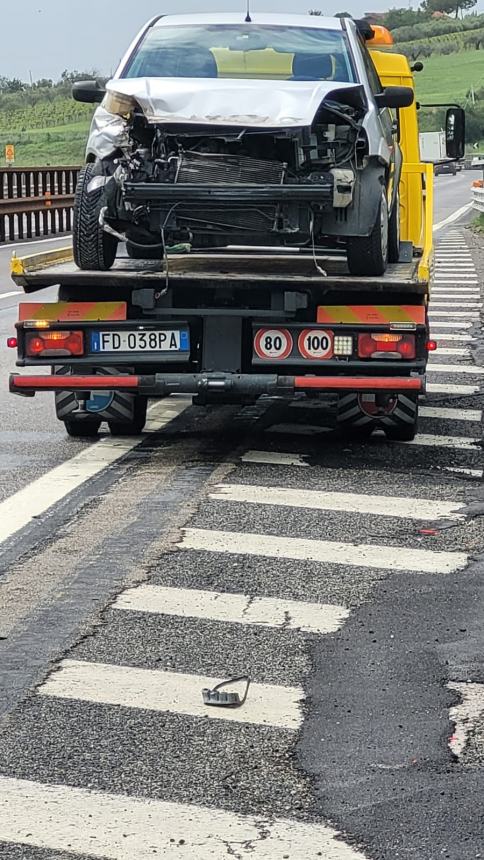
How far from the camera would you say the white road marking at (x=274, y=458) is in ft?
29.1

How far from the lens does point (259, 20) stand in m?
9.98

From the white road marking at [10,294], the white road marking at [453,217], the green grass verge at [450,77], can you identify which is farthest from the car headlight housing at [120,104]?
the green grass verge at [450,77]

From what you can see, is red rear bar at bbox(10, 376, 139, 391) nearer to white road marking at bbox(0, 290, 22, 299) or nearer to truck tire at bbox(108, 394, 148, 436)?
truck tire at bbox(108, 394, 148, 436)

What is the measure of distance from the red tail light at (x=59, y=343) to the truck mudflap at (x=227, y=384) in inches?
5.6

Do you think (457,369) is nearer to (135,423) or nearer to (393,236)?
(393,236)

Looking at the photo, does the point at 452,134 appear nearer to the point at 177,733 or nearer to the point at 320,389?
the point at 320,389

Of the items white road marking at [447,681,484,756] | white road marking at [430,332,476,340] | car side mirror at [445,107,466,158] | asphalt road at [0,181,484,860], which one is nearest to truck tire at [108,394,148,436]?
asphalt road at [0,181,484,860]

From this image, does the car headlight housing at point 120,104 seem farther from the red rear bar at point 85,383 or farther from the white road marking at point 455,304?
the white road marking at point 455,304

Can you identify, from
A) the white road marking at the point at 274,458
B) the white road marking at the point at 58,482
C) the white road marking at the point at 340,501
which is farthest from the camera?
the white road marking at the point at 274,458

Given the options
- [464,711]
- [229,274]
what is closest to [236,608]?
[464,711]

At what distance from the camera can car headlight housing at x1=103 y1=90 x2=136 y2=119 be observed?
8.77m

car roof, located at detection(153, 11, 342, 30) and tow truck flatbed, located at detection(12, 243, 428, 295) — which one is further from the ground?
car roof, located at detection(153, 11, 342, 30)

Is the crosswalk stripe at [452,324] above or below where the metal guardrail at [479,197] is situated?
above

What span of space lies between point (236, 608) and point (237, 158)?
3.51 meters
